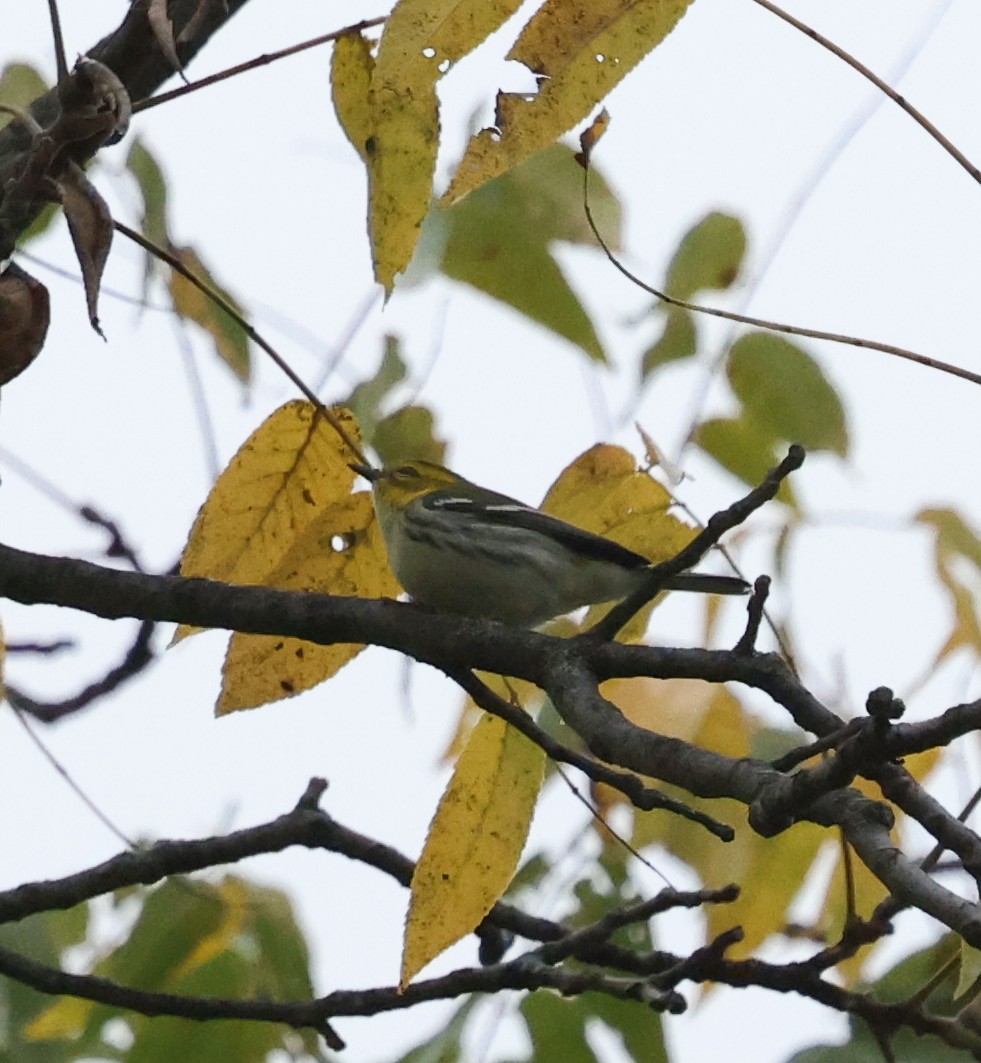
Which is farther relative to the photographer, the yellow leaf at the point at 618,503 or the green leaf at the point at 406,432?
the green leaf at the point at 406,432

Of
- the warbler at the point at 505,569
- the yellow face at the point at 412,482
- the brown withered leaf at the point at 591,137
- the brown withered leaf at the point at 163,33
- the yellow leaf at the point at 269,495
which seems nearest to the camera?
the brown withered leaf at the point at 163,33

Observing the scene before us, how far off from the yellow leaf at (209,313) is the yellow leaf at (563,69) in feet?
3.01

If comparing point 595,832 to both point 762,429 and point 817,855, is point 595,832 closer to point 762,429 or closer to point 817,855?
point 817,855

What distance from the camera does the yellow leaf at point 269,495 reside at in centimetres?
182

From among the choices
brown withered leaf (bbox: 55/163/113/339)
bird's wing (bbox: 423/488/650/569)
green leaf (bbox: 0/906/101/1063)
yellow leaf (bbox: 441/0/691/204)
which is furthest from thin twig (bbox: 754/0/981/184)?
green leaf (bbox: 0/906/101/1063)

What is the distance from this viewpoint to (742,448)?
2.21 meters

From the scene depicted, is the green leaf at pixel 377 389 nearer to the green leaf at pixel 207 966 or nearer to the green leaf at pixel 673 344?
the green leaf at pixel 673 344

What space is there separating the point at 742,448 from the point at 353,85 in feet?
3.05

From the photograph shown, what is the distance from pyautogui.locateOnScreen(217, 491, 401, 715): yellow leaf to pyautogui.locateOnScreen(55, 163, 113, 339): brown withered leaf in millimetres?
600

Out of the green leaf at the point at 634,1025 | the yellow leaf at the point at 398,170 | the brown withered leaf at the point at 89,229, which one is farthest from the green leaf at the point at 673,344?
the brown withered leaf at the point at 89,229

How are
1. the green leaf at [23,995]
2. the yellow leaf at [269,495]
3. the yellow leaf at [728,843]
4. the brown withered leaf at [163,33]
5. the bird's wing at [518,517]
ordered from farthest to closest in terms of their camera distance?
the bird's wing at [518,517]
the green leaf at [23,995]
the yellow leaf at [728,843]
the yellow leaf at [269,495]
the brown withered leaf at [163,33]

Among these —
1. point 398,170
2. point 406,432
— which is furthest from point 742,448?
point 398,170

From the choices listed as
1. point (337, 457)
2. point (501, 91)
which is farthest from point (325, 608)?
point (501, 91)

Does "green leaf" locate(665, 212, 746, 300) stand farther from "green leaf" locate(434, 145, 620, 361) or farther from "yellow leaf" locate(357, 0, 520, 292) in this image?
"yellow leaf" locate(357, 0, 520, 292)
